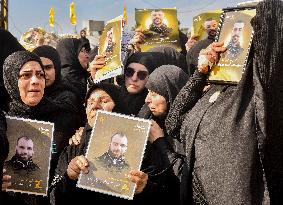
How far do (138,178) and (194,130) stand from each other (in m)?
0.42

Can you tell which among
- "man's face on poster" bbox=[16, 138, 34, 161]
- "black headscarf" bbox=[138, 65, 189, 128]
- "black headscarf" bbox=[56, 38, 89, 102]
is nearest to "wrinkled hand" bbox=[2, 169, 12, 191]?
"man's face on poster" bbox=[16, 138, 34, 161]

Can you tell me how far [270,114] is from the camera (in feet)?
8.21

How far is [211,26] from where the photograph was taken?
5.67 m

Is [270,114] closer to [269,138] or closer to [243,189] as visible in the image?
[269,138]

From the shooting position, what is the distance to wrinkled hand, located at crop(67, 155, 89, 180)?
269 centimetres

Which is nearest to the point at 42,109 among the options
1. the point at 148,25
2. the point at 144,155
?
Answer: the point at 144,155

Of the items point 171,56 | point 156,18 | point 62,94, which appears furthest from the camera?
point 156,18

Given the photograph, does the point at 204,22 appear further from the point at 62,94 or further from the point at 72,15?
the point at 72,15

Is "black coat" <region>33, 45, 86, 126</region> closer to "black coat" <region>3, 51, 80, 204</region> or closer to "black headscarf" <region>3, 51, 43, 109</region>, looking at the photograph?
"black coat" <region>3, 51, 80, 204</region>

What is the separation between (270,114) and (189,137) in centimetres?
51

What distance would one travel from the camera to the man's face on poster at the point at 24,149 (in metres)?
2.74

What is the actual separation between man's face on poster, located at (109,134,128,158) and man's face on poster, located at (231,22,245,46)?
2.64 feet

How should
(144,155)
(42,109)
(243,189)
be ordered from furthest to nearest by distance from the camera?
(42,109), (144,155), (243,189)

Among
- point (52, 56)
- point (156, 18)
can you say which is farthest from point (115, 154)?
point (156, 18)
